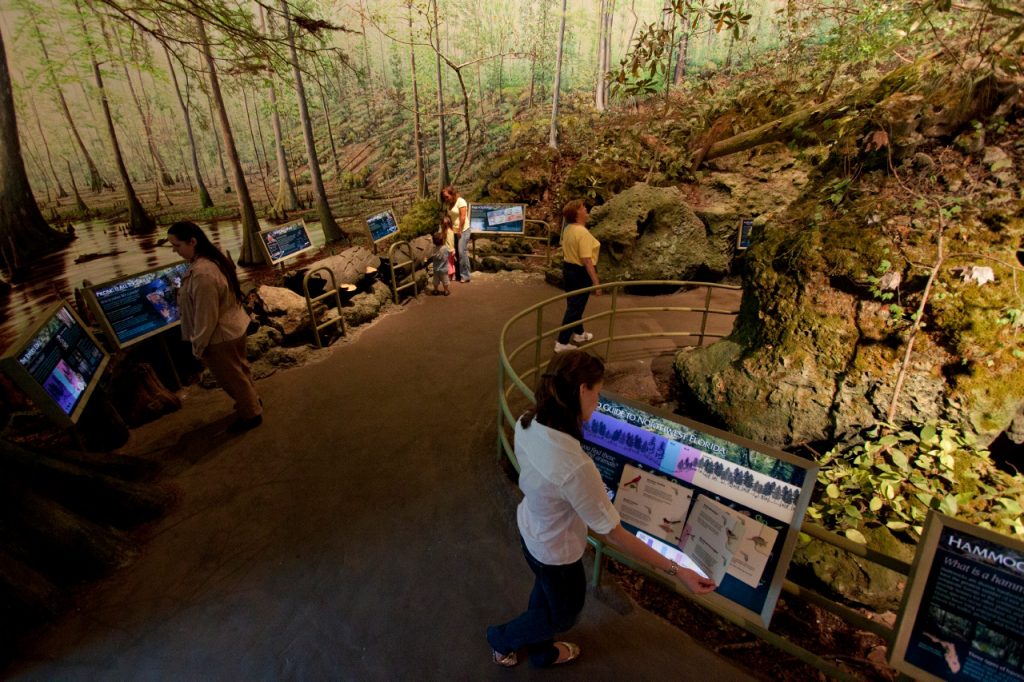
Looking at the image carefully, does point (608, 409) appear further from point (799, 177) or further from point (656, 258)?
point (799, 177)

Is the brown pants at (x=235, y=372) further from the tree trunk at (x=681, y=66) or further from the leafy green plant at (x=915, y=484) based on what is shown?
the tree trunk at (x=681, y=66)

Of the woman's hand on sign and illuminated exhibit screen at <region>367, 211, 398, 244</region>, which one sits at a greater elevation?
illuminated exhibit screen at <region>367, 211, 398, 244</region>

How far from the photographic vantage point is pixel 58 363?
338cm

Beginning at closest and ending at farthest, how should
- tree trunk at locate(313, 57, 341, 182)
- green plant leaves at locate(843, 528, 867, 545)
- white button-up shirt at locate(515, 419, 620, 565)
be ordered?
white button-up shirt at locate(515, 419, 620, 565) → green plant leaves at locate(843, 528, 867, 545) → tree trunk at locate(313, 57, 341, 182)

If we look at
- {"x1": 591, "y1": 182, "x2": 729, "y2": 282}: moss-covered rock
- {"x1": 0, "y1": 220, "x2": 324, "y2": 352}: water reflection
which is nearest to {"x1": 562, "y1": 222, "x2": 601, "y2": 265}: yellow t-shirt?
{"x1": 591, "y1": 182, "x2": 729, "y2": 282}: moss-covered rock

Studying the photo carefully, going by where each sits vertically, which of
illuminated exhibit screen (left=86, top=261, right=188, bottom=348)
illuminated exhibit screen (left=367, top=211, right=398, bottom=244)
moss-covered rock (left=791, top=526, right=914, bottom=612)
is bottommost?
moss-covered rock (left=791, top=526, right=914, bottom=612)

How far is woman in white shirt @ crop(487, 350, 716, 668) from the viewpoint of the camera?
1.70 meters

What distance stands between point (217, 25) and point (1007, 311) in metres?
8.60

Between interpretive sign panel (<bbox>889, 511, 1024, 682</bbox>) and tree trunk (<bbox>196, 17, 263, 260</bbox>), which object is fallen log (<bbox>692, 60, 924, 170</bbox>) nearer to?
interpretive sign panel (<bbox>889, 511, 1024, 682</bbox>)

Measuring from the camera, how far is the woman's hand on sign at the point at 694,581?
191 centimetres

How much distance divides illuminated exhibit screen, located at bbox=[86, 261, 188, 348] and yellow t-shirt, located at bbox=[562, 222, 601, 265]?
4.29 m

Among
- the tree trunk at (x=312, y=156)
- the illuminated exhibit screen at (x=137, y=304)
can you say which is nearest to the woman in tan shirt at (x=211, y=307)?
the illuminated exhibit screen at (x=137, y=304)

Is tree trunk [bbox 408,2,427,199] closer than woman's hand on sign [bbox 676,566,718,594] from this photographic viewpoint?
No

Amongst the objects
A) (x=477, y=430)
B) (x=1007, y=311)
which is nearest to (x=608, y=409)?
(x=477, y=430)
